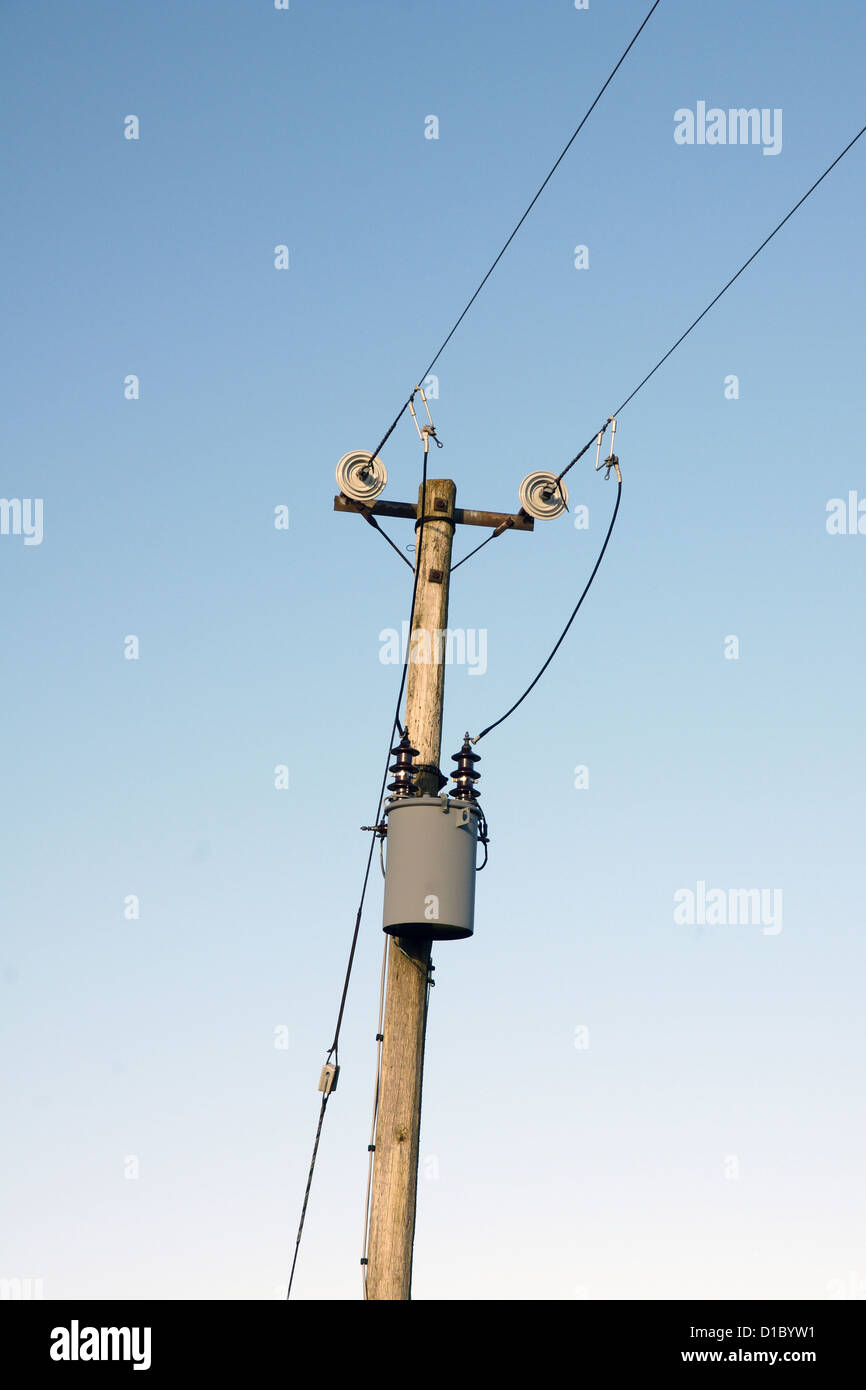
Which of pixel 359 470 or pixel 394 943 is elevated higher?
pixel 359 470

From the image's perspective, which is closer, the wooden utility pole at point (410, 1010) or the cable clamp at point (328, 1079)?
the wooden utility pole at point (410, 1010)

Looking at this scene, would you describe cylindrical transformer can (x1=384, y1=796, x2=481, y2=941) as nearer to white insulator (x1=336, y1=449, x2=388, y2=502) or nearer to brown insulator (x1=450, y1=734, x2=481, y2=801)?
brown insulator (x1=450, y1=734, x2=481, y2=801)

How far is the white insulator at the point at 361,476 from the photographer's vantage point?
9.82 m

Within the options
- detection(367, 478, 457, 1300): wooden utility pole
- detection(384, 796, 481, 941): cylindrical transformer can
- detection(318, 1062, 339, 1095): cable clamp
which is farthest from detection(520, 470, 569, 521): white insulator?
detection(318, 1062, 339, 1095): cable clamp

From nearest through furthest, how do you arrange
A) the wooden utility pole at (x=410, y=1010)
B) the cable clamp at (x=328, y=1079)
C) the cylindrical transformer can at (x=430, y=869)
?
the wooden utility pole at (x=410, y=1010) < the cylindrical transformer can at (x=430, y=869) < the cable clamp at (x=328, y=1079)

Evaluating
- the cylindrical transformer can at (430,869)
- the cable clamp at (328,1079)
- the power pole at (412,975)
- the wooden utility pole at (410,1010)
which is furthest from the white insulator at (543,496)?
the cable clamp at (328,1079)

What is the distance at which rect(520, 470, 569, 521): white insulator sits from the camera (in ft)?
32.6

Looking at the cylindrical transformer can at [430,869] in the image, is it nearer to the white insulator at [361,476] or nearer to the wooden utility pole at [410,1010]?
the wooden utility pole at [410,1010]

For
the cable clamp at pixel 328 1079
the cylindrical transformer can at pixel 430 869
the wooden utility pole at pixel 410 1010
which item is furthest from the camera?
the cable clamp at pixel 328 1079
